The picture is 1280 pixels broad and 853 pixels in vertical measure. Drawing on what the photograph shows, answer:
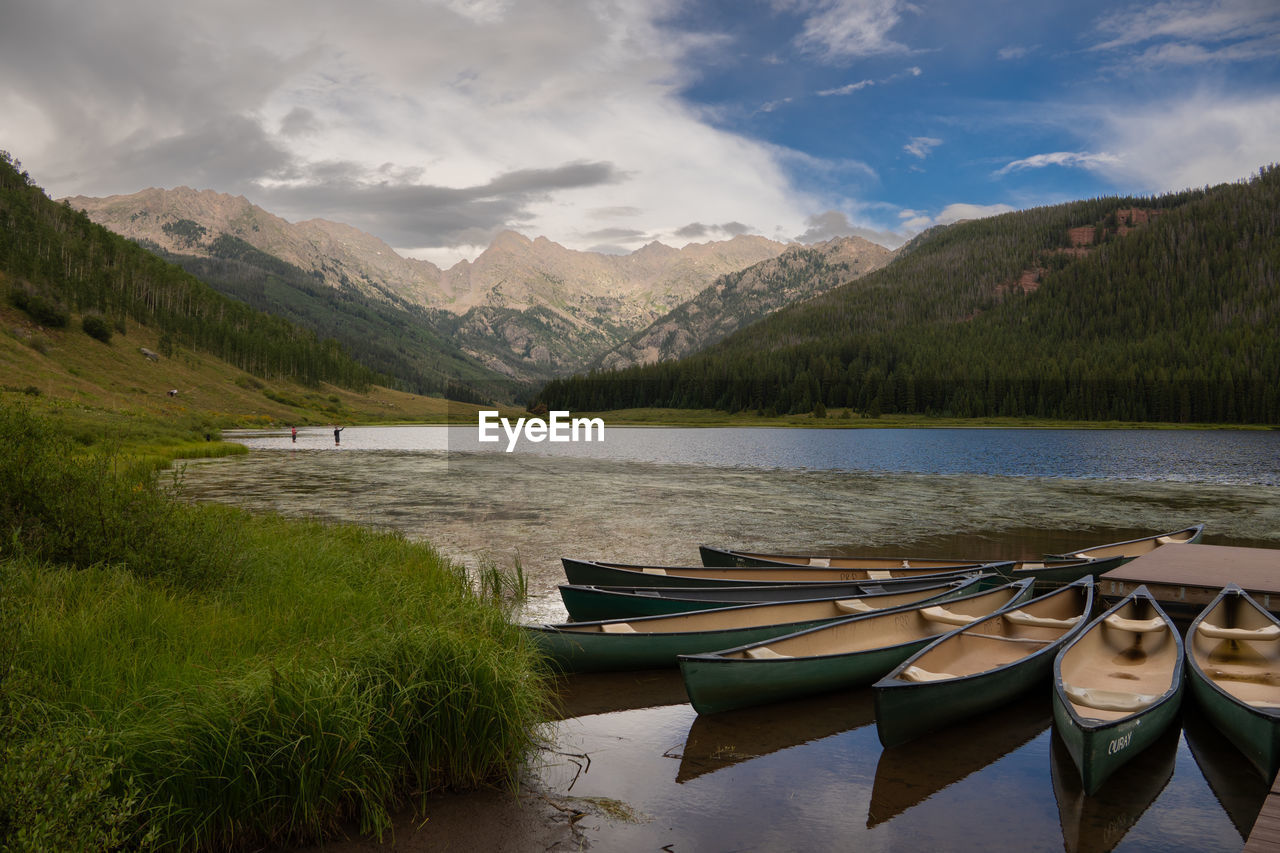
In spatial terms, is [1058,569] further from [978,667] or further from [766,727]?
[766,727]

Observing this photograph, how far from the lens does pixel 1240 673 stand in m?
12.4

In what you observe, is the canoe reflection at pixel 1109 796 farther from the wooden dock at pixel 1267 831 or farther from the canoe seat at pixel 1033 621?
the canoe seat at pixel 1033 621

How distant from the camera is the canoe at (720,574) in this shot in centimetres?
1758

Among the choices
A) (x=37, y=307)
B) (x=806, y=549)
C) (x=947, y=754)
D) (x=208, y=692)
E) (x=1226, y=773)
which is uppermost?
(x=37, y=307)

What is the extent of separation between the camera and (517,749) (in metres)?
9.09

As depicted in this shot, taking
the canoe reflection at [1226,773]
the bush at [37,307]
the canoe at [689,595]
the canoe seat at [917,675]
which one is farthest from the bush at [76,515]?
the bush at [37,307]

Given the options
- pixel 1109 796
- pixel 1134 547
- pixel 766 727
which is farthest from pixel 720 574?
pixel 1134 547

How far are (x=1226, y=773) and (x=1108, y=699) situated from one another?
5.32ft

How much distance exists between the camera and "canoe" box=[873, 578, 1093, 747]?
1018 centimetres

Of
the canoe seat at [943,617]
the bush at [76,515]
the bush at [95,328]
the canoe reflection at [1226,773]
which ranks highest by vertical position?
the bush at [95,328]

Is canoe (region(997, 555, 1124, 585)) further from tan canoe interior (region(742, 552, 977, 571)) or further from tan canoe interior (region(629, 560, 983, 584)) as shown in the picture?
tan canoe interior (region(629, 560, 983, 584))

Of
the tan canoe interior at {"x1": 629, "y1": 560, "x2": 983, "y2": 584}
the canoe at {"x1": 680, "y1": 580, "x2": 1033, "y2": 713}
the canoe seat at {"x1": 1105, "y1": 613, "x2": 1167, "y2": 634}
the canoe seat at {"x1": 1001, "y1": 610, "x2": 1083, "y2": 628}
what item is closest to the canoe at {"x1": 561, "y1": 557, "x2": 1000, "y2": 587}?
the tan canoe interior at {"x1": 629, "y1": 560, "x2": 983, "y2": 584}

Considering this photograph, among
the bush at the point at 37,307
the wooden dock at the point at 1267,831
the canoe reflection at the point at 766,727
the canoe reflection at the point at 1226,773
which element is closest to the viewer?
the wooden dock at the point at 1267,831

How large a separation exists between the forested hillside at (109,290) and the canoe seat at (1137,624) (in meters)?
134
